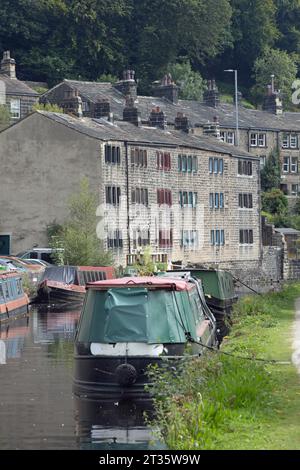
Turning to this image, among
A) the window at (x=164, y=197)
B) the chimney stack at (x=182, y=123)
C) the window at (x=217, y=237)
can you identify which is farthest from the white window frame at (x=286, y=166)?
the window at (x=164, y=197)

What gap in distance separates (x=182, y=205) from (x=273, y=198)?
25.1 m

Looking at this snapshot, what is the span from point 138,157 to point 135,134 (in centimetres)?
225

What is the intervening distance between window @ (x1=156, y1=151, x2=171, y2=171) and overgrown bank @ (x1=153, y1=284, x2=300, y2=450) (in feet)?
169

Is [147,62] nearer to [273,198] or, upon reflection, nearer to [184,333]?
[273,198]

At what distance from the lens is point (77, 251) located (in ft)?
224

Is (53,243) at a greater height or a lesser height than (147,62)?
lesser

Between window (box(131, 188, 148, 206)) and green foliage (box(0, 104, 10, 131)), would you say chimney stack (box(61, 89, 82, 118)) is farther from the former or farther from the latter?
window (box(131, 188, 148, 206))

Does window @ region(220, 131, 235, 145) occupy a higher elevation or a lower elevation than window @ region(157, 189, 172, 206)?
higher

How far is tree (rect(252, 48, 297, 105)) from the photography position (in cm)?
12962

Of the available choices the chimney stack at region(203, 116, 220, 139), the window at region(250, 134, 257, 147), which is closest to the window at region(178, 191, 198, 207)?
the chimney stack at region(203, 116, 220, 139)

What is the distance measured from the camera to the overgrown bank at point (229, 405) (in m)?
19.0

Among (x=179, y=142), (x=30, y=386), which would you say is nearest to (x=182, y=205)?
(x=179, y=142)

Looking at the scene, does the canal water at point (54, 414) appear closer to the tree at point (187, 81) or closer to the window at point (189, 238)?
the window at point (189, 238)

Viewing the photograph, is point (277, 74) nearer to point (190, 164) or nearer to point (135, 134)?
point (190, 164)
